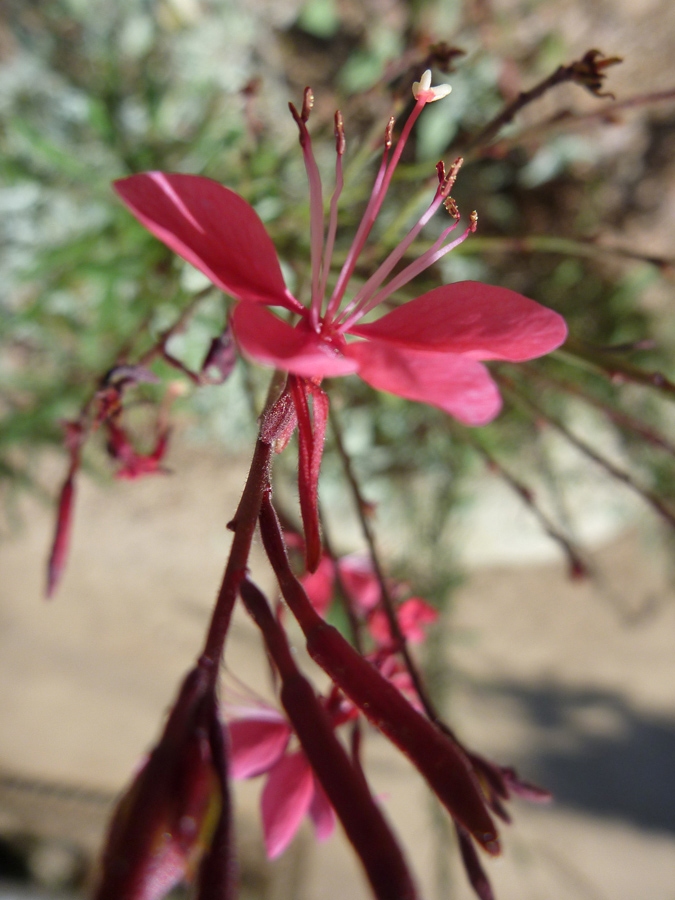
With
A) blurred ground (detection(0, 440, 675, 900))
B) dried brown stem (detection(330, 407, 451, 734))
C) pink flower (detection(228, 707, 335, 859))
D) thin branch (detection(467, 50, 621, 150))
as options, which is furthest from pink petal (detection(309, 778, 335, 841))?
blurred ground (detection(0, 440, 675, 900))

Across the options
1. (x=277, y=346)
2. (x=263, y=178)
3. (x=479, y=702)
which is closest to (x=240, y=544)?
(x=277, y=346)

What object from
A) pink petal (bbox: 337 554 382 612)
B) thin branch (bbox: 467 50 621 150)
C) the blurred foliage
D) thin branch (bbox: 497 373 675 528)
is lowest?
pink petal (bbox: 337 554 382 612)

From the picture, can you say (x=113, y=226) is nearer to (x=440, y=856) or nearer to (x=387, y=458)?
(x=387, y=458)

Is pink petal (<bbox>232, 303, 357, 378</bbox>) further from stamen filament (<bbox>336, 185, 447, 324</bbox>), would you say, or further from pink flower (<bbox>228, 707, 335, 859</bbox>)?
pink flower (<bbox>228, 707, 335, 859</bbox>)

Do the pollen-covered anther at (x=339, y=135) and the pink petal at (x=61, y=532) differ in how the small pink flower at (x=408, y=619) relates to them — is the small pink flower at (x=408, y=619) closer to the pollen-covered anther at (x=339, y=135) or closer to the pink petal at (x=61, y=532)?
the pink petal at (x=61, y=532)

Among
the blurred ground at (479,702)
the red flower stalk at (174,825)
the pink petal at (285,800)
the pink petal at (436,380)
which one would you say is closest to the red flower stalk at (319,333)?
the pink petal at (436,380)

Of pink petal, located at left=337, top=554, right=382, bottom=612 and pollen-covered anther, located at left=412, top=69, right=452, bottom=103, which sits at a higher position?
pollen-covered anther, located at left=412, top=69, right=452, bottom=103

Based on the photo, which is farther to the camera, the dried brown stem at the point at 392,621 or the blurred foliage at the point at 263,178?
the blurred foliage at the point at 263,178

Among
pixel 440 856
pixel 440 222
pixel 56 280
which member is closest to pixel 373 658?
pixel 56 280

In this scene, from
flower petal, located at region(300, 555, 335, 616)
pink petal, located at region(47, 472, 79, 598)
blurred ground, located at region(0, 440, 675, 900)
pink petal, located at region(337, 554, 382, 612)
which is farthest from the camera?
blurred ground, located at region(0, 440, 675, 900)
